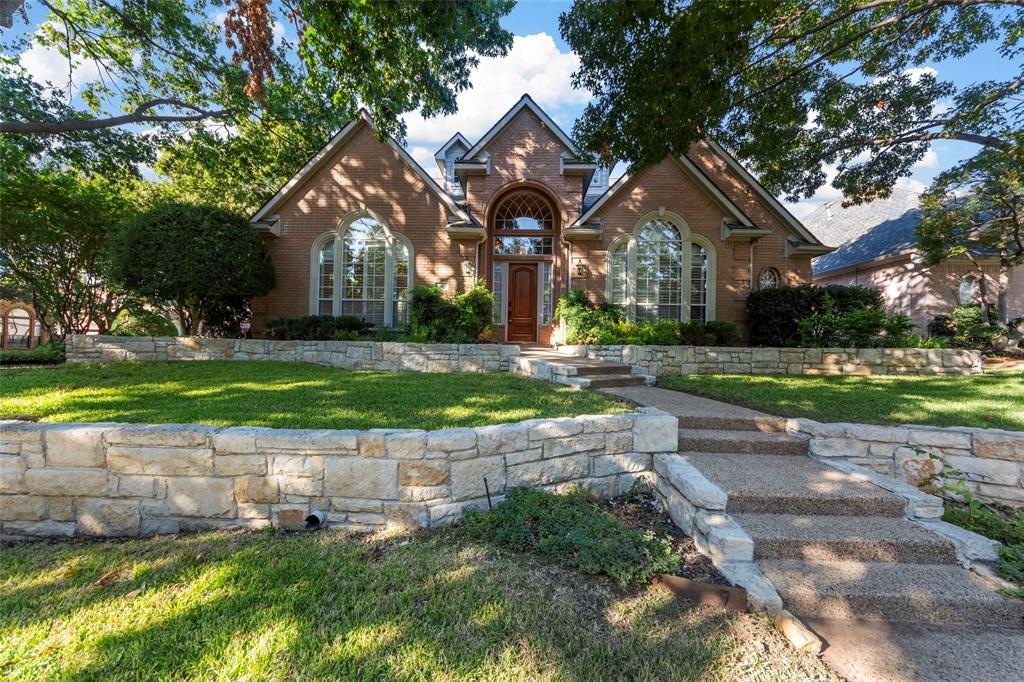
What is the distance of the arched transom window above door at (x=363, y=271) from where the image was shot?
36.3ft

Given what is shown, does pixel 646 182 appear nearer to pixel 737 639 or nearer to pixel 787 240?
pixel 787 240

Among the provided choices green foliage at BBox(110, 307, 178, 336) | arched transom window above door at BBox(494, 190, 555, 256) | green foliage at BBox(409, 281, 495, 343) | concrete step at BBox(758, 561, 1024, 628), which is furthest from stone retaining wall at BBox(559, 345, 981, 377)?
green foliage at BBox(110, 307, 178, 336)

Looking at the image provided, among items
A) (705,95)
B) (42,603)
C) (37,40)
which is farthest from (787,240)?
(37,40)

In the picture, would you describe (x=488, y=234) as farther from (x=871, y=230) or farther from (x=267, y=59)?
(x=871, y=230)

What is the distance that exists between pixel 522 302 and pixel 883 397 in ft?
26.4

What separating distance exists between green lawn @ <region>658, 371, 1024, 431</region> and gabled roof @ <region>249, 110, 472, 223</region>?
766cm

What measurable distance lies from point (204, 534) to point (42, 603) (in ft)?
2.58

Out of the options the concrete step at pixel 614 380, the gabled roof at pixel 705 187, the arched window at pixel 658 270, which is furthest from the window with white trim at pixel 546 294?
the concrete step at pixel 614 380

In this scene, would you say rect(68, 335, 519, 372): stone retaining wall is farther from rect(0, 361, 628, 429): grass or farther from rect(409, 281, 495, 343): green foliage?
rect(0, 361, 628, 429): grass

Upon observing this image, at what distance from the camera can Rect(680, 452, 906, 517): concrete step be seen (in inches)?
120

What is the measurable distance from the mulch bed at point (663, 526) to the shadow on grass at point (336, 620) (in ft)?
1.27

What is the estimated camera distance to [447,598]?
220cm

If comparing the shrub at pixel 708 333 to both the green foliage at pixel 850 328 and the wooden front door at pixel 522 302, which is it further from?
the wooden front door at pixel 522 302

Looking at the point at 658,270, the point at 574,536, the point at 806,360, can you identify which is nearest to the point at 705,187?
the point at 658,270
